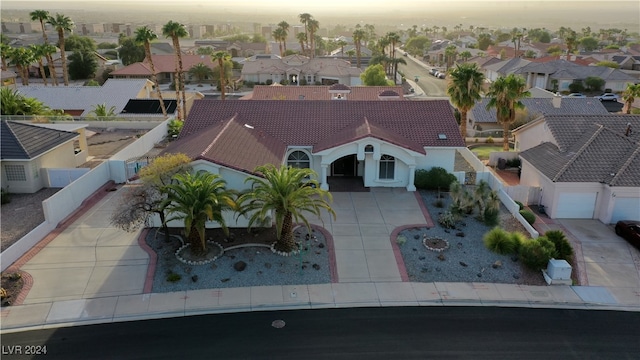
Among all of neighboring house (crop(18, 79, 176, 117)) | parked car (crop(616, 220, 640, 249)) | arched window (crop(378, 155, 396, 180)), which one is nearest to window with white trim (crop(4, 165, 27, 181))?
neighboring house (crop(18, 79, 176, 117))

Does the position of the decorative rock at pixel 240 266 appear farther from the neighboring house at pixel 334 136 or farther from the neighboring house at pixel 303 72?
the neighboring house at pixel 303 72

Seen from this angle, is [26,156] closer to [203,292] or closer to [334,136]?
[203,292]

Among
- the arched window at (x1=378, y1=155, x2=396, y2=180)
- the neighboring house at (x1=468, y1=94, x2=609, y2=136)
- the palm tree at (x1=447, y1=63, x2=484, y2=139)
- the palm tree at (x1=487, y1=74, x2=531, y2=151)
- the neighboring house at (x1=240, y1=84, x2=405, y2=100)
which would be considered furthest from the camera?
the neighboring house at (x1=240, y1=84, x2=405, y2=100)

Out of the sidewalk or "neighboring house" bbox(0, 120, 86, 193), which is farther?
"neighboring house" bbox(0, 120, 86, 193)

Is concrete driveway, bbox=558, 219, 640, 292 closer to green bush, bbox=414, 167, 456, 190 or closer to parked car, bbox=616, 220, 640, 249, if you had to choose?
parked car, bbox=616, 220, 640, 249

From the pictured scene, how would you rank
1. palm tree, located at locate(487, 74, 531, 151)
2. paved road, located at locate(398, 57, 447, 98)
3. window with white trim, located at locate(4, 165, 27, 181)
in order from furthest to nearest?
paved road, located at locate(398, 57, 447, 98) < palm tree, located at locate(487, 74, 531, 151) < window with white trim, located at locate(4, 165, 27, 181)

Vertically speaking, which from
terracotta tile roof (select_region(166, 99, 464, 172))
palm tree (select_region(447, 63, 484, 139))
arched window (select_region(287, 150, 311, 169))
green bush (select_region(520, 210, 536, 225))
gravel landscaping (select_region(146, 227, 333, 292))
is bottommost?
gravel landscaping (select_region(146, 227, 333, 292))
